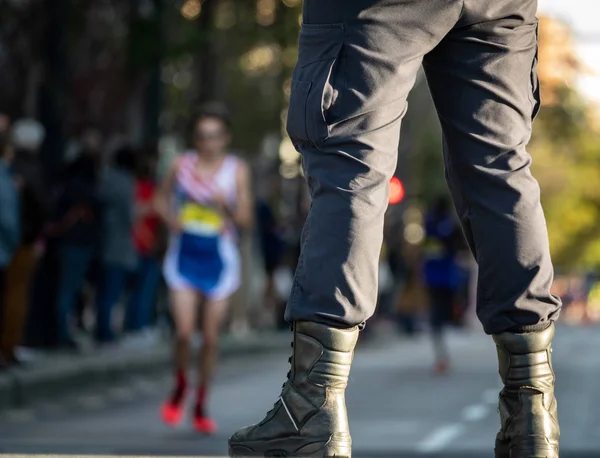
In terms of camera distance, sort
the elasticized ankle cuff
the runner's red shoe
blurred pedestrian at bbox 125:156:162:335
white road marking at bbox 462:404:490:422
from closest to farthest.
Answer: the elasticized ankle cuff → the runner's red shoe → white road marking at bbox 462:404:490:422 → blurred pedestrian at bbox 125:156:162:335

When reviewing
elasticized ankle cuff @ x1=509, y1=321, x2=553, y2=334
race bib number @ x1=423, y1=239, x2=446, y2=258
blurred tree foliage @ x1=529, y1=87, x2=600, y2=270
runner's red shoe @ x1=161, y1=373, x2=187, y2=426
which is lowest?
elasticized ankle cuff @ x1=509, y1=321, x2=553, y2=334

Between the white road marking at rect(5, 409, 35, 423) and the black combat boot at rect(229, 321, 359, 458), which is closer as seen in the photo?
the black combat boot at rect(229, 321, 359, 458)

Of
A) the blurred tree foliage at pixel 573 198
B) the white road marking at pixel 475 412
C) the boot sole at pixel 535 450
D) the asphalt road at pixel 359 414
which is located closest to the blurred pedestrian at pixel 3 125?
the asphalt road at pixel 359 414

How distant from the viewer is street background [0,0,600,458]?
11188mm

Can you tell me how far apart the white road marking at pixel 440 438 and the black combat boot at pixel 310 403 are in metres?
5.43

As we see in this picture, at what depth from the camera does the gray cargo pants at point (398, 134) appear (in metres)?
3.81

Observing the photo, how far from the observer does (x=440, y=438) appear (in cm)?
1024

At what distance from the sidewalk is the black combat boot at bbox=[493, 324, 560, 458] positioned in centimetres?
853

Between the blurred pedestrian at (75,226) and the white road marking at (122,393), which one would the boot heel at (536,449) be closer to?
the white road marking at (122,393)

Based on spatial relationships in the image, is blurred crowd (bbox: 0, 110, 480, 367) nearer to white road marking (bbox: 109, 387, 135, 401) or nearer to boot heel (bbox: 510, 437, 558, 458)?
white road marking (bbox: 109, 387, 135, 401)

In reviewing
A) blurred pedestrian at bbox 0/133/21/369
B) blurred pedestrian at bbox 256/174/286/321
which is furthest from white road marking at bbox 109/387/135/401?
blurred pedestrian at bbox 256/174/286/321

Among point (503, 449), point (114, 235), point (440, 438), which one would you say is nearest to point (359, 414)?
point (440, 438)

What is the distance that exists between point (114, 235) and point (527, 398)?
1286cm

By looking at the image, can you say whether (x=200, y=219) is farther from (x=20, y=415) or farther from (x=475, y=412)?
(x=475, y=412)
